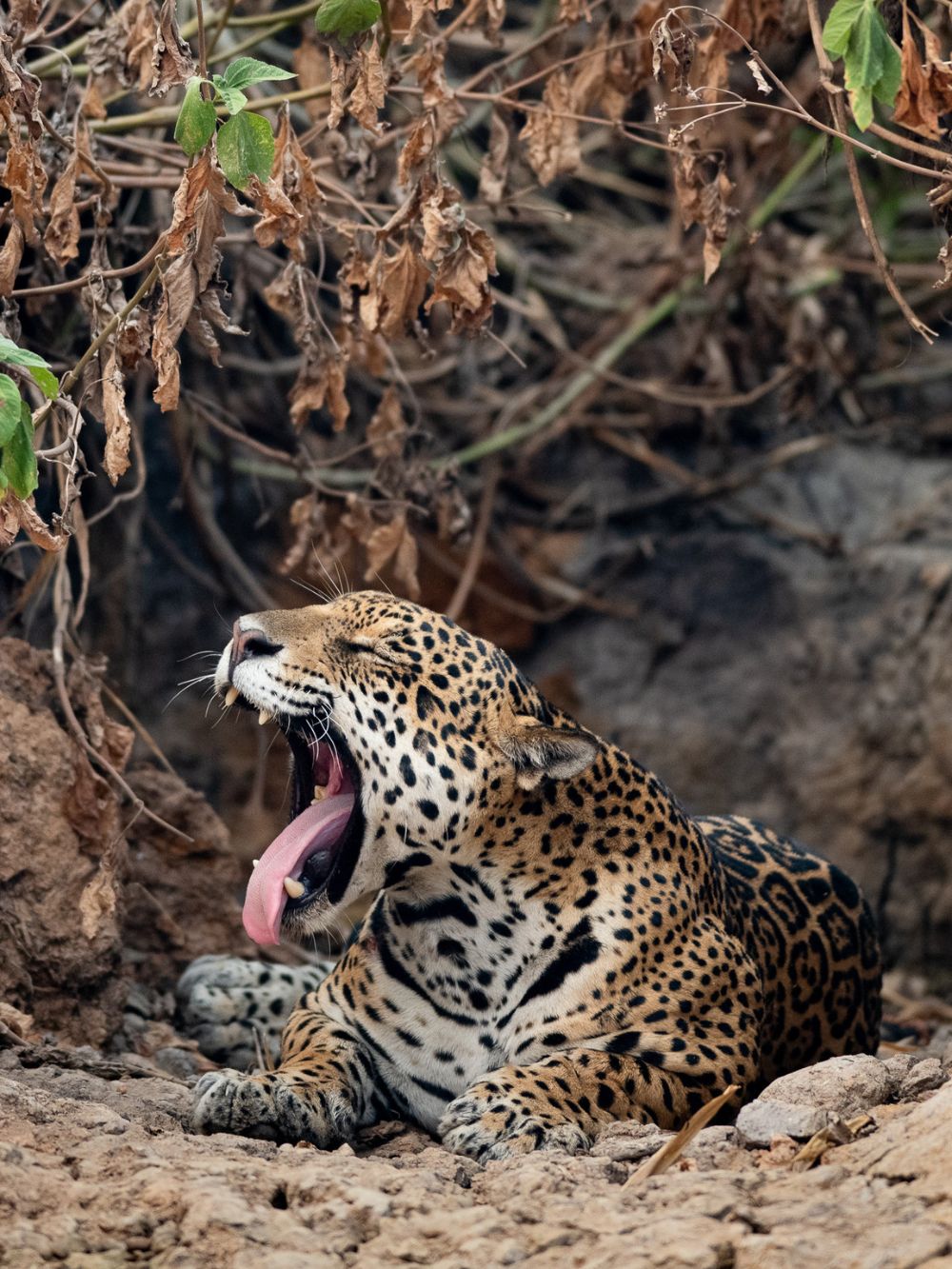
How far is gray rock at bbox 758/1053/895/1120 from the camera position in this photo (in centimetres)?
455

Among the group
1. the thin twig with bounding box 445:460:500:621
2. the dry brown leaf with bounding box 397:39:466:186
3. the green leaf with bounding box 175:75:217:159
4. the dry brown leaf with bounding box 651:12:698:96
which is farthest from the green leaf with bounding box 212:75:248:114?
the thin twig with bounding box 445:460:500:621

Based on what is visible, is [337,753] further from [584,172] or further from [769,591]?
[584,172]

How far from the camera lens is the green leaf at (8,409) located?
3.92 m

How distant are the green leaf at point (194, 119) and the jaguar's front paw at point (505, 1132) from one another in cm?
254

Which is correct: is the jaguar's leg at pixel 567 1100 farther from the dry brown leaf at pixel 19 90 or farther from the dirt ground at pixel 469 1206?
the dry brown leaf at pixel 19 90

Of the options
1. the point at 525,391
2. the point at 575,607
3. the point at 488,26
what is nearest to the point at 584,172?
the point at 525,391

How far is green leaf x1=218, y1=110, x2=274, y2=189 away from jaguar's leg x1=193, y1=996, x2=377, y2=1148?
7.65 ft

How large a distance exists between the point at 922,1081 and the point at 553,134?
315 centimetres

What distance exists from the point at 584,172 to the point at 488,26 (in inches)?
213

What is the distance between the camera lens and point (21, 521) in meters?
4.48

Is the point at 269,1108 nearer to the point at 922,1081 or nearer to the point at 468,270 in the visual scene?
the point at 922,1081

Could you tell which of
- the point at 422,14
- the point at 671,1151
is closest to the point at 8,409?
the point at 422,14

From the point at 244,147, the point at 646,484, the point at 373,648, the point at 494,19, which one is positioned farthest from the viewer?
the point at 646,484

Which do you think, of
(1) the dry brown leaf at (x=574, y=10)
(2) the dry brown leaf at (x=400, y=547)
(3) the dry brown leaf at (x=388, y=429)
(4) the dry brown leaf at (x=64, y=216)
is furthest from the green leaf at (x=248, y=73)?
(2) the dry brown leaf at (x=400, y=547)
